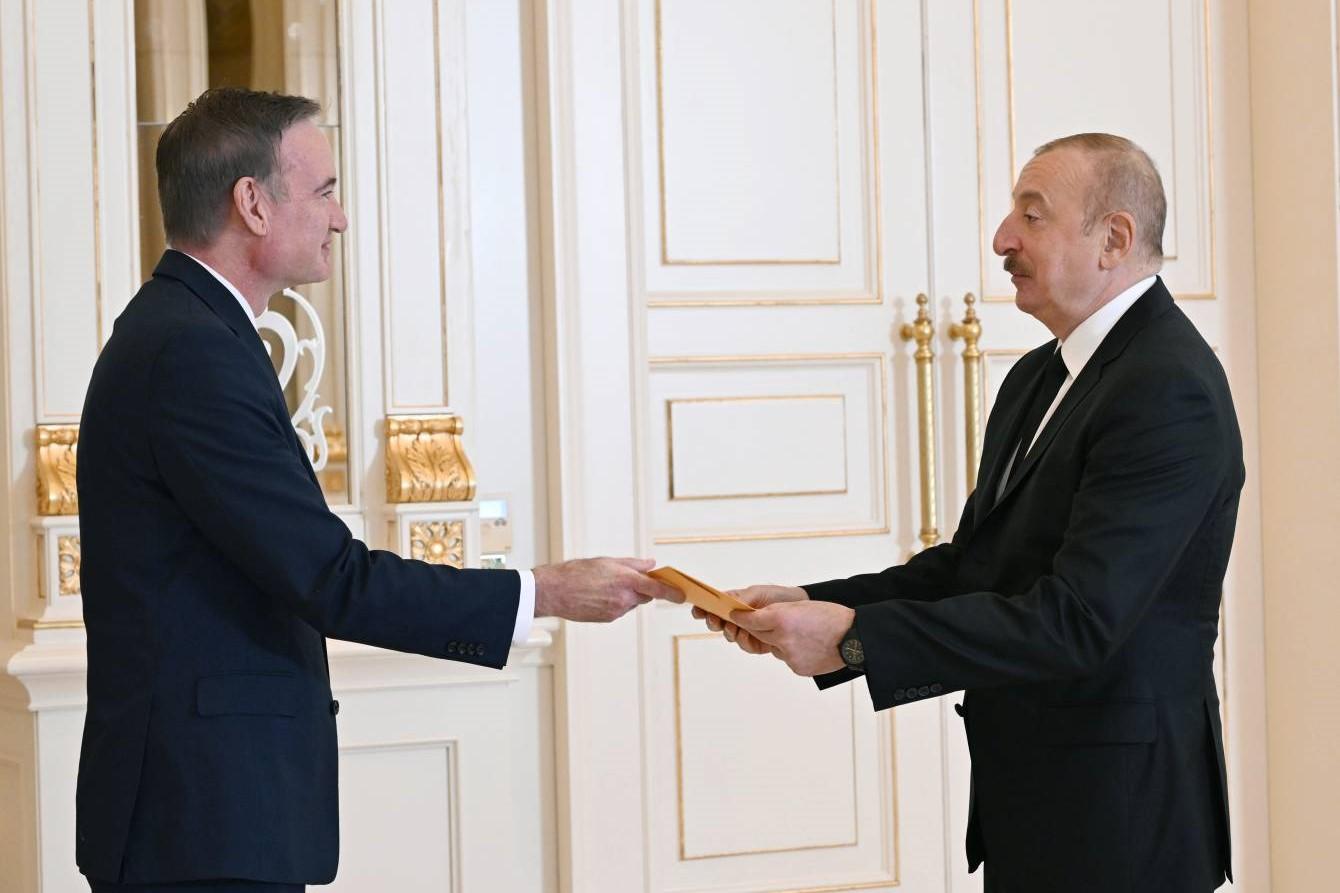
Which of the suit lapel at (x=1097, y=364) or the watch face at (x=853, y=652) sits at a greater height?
the suit lapel at (x=1097, y=364)

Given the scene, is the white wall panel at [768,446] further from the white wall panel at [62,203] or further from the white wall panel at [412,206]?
the white wall panel at [62,203]

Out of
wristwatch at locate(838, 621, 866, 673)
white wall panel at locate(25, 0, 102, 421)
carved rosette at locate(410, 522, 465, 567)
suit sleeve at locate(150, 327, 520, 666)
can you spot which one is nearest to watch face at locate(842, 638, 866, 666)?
wristwatch at locate(838, 621, 866, 673)

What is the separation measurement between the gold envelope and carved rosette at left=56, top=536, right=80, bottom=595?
4.47ft

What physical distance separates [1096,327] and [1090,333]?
12 mm

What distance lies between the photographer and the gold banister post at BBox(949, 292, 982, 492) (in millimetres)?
3895

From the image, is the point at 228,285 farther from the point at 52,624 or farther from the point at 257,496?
the point at 52,624

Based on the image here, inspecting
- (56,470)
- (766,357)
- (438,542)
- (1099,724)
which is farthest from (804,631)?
(56,470)

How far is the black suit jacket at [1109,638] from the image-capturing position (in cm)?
220

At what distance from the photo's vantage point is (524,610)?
2.26 metres

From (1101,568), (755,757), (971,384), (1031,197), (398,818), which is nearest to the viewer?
(1101,568)

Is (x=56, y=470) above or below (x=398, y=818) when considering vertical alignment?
above

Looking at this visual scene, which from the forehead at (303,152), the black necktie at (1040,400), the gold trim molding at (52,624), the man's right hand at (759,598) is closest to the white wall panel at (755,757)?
the man's right hand at (759,598)

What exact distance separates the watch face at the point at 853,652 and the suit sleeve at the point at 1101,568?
30 millimetres

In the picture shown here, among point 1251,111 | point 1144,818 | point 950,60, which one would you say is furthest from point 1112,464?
point 1251,111
